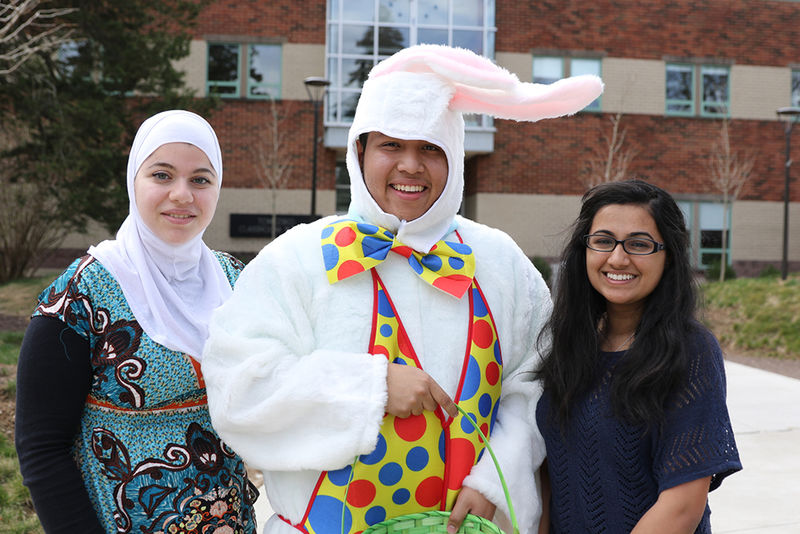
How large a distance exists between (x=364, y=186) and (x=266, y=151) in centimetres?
1829

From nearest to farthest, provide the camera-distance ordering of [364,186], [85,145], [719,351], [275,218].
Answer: [719,351], [364,186], [85,145], [275,218]

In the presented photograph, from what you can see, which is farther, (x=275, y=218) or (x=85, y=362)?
(x=275, y=218)

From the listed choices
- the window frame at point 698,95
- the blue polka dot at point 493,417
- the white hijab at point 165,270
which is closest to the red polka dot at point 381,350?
the blue polka dot at point 493,417

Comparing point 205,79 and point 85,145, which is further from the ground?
point 205,79

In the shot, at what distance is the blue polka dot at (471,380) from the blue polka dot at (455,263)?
→ 0.90ft

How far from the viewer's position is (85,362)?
2080 mm

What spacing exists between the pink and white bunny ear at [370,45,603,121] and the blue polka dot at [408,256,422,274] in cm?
50

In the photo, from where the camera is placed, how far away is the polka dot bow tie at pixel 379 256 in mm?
2199

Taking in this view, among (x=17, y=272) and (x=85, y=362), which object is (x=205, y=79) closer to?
(x=17, y=272)

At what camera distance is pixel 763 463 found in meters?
5.86

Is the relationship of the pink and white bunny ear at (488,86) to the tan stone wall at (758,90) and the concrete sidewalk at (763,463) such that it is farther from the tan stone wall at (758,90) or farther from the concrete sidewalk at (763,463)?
the tan stone wall at (758,90)

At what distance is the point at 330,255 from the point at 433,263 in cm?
31

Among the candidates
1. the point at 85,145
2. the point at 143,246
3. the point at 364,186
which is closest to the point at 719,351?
the point at 364,186

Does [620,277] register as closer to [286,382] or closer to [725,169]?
[286,382]
